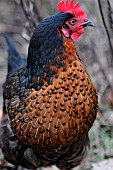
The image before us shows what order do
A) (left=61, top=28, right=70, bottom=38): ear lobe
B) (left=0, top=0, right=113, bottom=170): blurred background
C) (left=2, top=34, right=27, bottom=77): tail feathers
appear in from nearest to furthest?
(left=61, top=28, right=70, bottom=38): ear lobe
(left=0, top=0, right=113, bottom=170): blurred background
(left=2, top=34, right=27, bottom=77): tail feathers

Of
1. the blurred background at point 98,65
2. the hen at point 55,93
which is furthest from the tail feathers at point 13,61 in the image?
the hen at point 55,93

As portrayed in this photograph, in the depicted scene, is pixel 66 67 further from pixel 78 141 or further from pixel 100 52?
pixel 100 52

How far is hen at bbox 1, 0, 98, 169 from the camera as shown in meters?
3.52

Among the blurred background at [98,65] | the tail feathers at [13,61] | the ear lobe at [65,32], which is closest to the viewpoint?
the ear lobe at [65,32]

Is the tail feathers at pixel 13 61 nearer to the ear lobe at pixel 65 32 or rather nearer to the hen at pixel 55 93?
the hen at pixel 55 93

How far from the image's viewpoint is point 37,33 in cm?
354

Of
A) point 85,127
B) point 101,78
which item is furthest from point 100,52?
point 85,127

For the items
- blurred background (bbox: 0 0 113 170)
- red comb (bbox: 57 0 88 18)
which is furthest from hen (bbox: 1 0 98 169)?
blurred background (bbox: 0 0 113 170)

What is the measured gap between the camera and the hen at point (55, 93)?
352 centimetres

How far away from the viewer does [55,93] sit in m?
3.57

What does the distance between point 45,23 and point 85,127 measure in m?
0.92

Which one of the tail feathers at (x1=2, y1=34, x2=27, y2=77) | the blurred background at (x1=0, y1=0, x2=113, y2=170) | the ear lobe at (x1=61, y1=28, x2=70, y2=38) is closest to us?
the ear lobe at (x1=61, y1=28, x2=70, y2=38)

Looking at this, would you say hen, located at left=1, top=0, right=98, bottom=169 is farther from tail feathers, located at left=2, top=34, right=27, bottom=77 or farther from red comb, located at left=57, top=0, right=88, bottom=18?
tail feathers, located at left=2, top=34, right=27, bottom=77

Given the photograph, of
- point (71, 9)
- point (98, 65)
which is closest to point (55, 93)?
point (71, 9)
